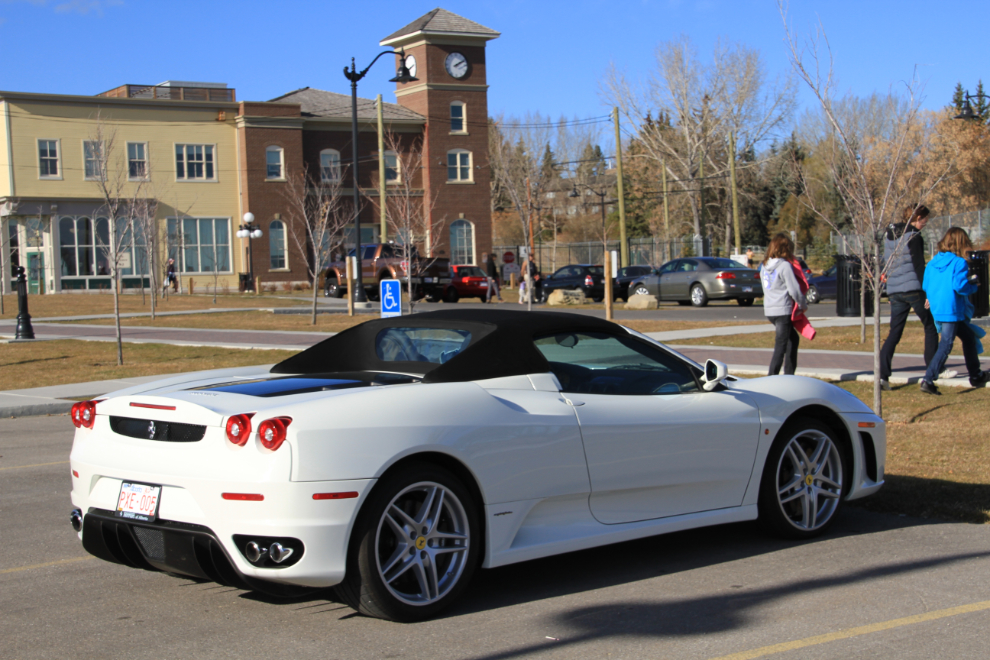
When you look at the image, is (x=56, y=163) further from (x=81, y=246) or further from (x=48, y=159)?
(x=81, y=246)

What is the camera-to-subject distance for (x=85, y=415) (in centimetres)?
492

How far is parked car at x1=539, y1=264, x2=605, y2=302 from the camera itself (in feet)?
122

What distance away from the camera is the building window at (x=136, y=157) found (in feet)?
162

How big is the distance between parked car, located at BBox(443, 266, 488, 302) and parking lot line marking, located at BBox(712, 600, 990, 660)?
1361 inches

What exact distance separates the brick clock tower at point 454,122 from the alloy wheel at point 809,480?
50.1m

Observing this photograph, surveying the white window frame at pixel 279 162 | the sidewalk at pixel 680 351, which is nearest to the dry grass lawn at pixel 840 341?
the sidewalk at pixel 680 351

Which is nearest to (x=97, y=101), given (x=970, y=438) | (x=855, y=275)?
(x=855, y=275)

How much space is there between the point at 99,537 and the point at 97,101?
48.9m

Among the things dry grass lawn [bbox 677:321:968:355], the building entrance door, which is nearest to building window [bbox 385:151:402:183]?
the building entrance door

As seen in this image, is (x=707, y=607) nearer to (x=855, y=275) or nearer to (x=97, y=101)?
(x=855, y=275)

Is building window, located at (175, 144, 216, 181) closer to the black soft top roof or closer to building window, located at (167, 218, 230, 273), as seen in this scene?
building window, located at (167, 218, 230, 273)

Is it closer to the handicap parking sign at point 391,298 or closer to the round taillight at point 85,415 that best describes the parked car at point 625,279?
the handicap parking sign at point 391,298

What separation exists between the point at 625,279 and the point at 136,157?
86.4 ft

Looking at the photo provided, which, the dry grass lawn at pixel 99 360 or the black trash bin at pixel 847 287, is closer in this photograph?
the dry grass lawn at pixel 99 360
